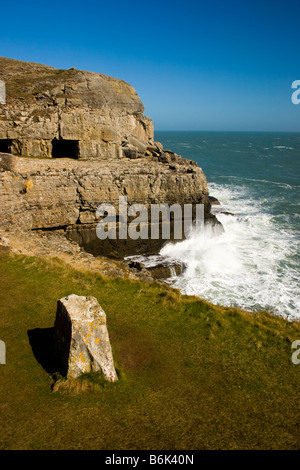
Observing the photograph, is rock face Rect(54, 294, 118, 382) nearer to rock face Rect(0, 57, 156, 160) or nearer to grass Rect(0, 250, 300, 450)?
grass Rect(0, 250, 300, 450)

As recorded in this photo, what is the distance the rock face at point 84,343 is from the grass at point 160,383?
327 mm

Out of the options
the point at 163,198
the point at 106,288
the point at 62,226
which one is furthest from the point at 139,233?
the point at 106,288

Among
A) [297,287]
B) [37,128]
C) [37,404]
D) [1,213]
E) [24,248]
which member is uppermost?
[37,128]

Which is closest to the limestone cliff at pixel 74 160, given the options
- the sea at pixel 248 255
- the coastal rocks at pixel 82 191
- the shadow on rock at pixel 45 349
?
the coastal rocks at pixel 82 191

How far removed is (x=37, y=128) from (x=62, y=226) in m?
9.41

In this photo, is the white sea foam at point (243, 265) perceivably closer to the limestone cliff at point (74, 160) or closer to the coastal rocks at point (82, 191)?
the limestone cliff at point (74, 160)

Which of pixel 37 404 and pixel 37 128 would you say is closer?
pixel 37 404

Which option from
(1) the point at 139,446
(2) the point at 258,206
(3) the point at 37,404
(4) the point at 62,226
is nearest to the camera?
(1) the point at 139,446

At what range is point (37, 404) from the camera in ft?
28.8

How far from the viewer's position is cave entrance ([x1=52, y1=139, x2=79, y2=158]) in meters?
29.9

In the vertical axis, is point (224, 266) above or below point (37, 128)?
below

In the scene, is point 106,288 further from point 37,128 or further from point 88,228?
point 37,128

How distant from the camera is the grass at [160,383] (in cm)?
805

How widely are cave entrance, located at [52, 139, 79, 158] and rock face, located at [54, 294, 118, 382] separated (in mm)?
22764
